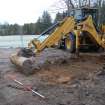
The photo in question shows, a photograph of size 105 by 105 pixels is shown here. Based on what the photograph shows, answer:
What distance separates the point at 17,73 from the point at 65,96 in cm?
531

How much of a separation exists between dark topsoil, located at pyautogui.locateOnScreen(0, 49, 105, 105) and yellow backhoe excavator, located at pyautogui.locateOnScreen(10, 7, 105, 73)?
0.75 m

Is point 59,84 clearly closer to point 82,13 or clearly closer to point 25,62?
point 25,62

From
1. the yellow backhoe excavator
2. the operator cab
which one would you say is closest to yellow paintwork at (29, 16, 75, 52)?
the yellow backhoe excavator

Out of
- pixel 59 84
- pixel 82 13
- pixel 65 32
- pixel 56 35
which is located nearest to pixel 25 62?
pixel 56 35

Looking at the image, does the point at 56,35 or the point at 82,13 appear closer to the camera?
the point at 56,35

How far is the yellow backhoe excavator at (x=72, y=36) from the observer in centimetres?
1619

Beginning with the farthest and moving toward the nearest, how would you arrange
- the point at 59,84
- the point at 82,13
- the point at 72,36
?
the point at 82,13 → the point at 72,36 → the point at 59,84

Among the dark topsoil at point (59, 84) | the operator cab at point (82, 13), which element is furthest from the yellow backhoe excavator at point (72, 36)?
the dark topsoil at point (59, 84)

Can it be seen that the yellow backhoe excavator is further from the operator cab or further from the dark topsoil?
the dark topsoil

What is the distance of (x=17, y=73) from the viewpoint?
47.5 ft

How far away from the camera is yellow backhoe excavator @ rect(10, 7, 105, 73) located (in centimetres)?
1619

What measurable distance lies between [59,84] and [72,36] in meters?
8.67

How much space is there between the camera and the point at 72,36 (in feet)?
65.1

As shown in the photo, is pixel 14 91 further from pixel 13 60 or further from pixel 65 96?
pixel 13 60
